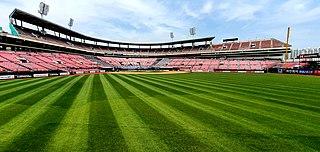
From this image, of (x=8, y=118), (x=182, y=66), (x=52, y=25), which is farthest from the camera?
(x=182, y=66)

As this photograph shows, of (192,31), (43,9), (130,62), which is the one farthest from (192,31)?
(43,9)

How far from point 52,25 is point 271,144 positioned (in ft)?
203

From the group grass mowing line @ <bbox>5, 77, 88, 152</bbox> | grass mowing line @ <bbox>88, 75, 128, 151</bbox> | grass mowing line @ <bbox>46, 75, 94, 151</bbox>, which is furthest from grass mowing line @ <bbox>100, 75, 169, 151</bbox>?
grass mowing line @ <bbox>5, 77, 88, 152</bbox>

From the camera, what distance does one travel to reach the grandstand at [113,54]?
129 ft

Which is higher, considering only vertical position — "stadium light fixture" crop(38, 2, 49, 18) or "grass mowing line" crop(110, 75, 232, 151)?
"stadium light fixture" crop(38, 2, 49, 18)

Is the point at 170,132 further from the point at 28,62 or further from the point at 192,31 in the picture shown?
the point at 192,31

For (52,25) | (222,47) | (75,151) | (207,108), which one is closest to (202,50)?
(222,47)

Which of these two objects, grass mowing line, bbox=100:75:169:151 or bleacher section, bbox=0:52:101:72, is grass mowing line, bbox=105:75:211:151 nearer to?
grass mowing line, bbox=100:75:169:151

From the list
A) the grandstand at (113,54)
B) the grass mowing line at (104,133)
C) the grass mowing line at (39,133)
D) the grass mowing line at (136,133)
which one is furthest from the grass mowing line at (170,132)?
the grandstand at (113,54)

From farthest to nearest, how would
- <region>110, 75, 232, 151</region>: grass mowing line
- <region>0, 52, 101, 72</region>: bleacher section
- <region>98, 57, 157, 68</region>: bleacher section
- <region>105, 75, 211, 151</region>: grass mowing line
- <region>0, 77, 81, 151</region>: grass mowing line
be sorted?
<region>98, 57, 157, 68</region>: bleacher section < <region>0, 52, 101, 72</region>: bleacher section < <region>0, 77, 81, 151</region>: grass mowing line < <region>110, 75, 232, 151</region>: grass mowing line < <region>105, 75, 211, 151</region>: grass mowing line

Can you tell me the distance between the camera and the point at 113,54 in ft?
263

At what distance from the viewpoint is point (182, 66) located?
70.6m

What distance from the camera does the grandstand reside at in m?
39.3

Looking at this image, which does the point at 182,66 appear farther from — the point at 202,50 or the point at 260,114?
the point at 260,114
